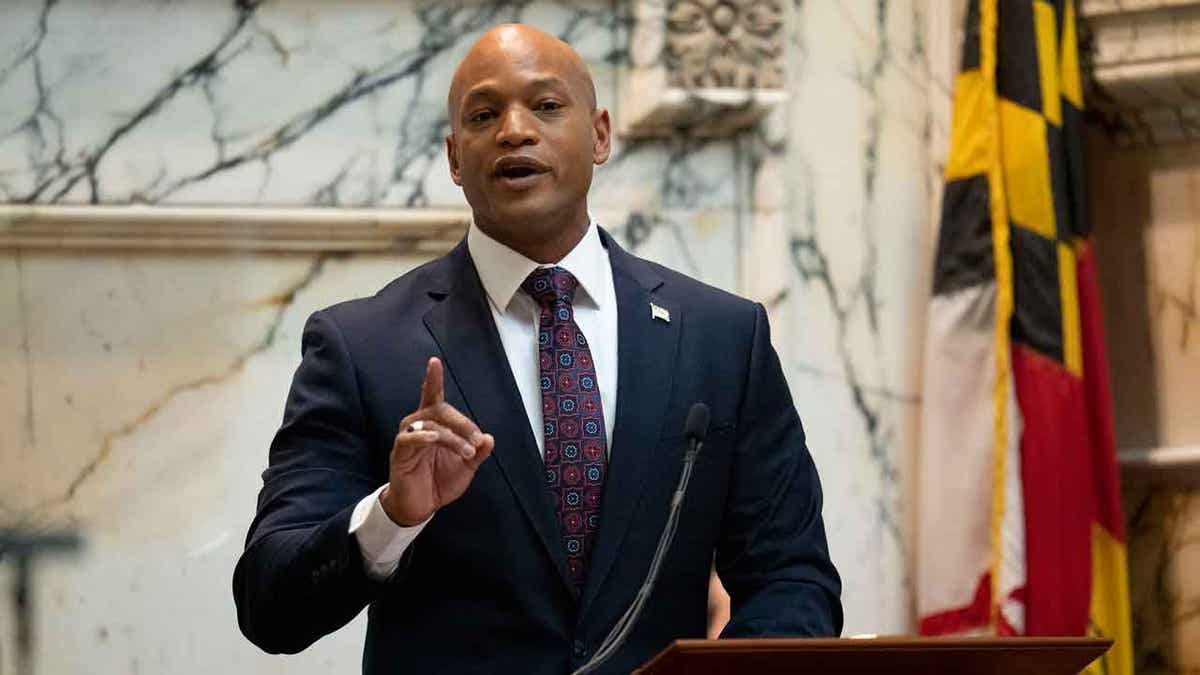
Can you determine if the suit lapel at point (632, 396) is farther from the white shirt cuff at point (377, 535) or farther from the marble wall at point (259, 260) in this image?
the marble wall at point (259, 260)

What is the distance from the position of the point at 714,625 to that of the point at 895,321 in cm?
133

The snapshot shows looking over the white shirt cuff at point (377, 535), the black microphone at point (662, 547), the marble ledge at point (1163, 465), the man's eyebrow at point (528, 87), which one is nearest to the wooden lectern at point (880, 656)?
the black microphone at point (662, 547)

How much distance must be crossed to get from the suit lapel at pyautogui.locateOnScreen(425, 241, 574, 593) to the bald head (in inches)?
11.1

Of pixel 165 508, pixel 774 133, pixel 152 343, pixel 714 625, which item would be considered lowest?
pixel 714 625

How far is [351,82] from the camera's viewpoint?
526 cm

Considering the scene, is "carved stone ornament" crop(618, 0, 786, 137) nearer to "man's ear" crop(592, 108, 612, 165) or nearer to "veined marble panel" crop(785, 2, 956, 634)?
"veined marble panel" crop(785, 2, 956, 634)

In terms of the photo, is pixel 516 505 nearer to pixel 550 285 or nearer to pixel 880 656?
pixel 550 285

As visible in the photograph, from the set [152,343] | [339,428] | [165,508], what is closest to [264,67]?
[152,343]

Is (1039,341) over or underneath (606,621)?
over

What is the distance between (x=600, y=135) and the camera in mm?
3652

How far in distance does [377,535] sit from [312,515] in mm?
221

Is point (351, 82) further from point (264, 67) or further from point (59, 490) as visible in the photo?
point (59, 490)

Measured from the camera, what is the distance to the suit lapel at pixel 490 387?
317 cm

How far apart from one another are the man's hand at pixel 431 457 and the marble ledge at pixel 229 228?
2286 millimetres
